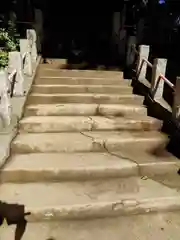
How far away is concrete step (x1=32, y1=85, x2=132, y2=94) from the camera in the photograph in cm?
620

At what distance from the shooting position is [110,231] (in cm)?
319

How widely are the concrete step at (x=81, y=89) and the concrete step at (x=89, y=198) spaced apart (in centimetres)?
291

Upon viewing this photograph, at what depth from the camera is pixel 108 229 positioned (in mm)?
3230

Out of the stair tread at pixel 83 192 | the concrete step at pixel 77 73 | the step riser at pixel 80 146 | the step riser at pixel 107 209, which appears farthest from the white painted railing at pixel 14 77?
the step riser at pixel 107 209

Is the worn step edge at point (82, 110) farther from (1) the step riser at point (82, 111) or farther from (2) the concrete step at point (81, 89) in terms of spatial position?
(2) the concrete step at point (81, 89)

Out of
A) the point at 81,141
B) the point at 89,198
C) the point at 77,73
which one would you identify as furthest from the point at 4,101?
the point at 77,73

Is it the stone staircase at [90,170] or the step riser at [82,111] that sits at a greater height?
the step riser at [82,111]

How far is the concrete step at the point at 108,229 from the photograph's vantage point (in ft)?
10.1

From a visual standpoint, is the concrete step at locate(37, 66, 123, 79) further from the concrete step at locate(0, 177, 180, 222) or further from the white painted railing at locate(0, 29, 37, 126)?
the concrete step at locate(0, 177, 180, 222)

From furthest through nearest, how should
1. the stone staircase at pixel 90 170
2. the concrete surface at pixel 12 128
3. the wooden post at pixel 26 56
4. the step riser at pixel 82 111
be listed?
1. the wooden post at pixel 26 56
2. the step riser at pixel 82 111
3. the concrete surface at pixel 12 128
4. the stone staircase at pixel 90 170

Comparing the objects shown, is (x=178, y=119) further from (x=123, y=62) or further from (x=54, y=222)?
(x=123, y=62)

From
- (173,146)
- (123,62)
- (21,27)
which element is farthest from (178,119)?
(21,27)

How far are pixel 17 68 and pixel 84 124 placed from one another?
6.31ft

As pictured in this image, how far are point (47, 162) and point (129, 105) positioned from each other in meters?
2.70
